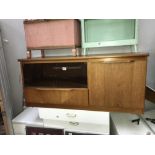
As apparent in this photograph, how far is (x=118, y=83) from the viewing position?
1.04 m

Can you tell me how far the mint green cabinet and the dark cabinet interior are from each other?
22 centimetres

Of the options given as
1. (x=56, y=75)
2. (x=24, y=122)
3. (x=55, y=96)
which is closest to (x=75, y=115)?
Result: (x=55, y=96)

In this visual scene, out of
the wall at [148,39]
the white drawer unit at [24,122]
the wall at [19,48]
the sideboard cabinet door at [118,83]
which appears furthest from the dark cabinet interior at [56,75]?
the wall at [148,39]

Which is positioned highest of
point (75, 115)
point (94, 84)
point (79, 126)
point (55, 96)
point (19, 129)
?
point (94, 84)

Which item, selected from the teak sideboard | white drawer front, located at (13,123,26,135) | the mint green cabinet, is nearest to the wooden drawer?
the teak sideboard

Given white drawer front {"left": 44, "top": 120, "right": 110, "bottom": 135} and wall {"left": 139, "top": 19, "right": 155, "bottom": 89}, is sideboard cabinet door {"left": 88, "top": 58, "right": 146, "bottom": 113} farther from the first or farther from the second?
wall {"left": 139, "top": 19, "right": 155, "bottom": 89}

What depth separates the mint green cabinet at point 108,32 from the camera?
1231mm

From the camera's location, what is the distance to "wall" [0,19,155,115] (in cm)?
139

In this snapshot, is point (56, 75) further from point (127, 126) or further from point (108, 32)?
point (127, 126)

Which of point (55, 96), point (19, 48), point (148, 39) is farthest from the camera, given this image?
point (19, 48)

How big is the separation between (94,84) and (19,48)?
1040 mm

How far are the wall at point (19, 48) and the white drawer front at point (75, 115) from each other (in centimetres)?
61
